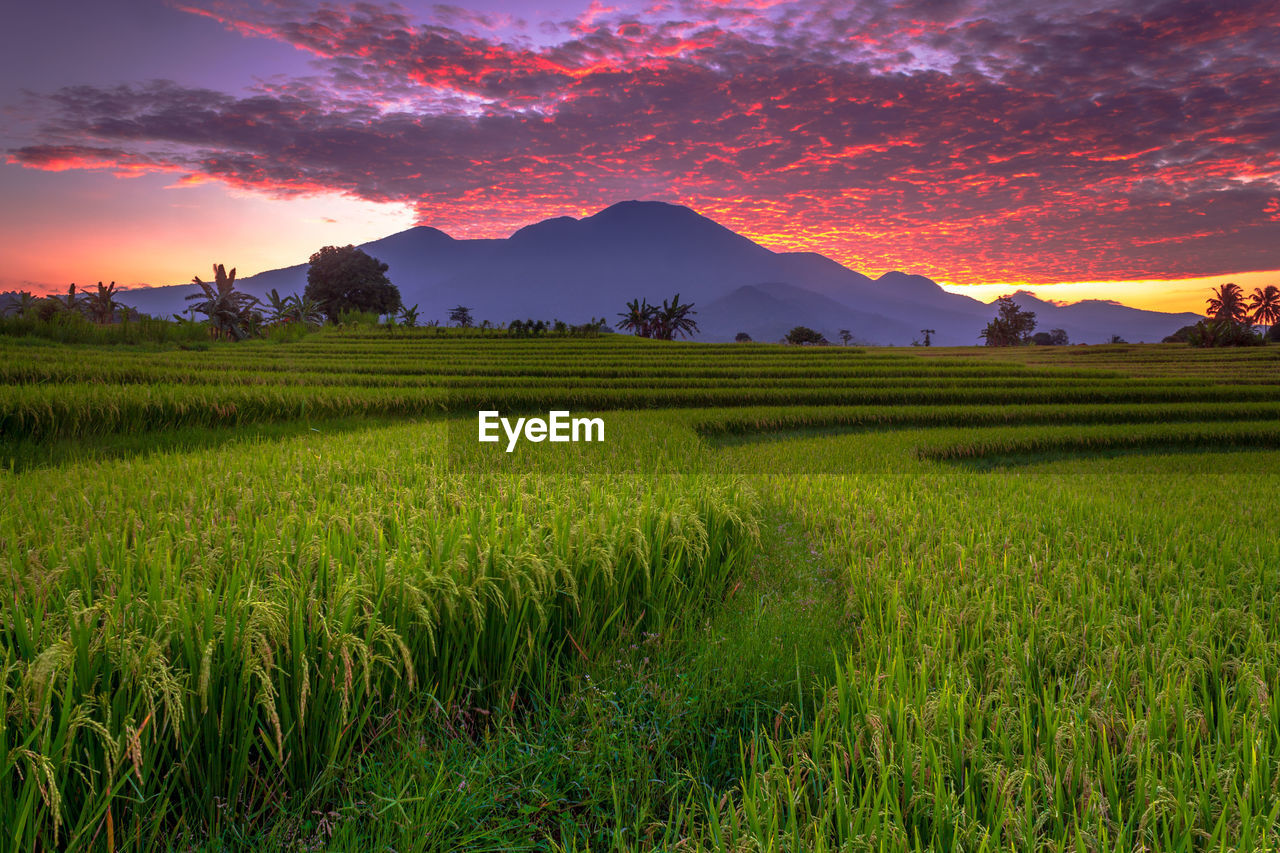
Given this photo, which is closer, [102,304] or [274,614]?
[274,614]

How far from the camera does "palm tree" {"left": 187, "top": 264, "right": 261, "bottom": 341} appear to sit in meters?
37.2

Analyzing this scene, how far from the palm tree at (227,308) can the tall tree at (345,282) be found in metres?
27.1

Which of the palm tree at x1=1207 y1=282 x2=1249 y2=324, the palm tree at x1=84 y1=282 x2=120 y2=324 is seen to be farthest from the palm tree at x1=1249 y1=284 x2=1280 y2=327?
the palm tree at x1=84 y1=282 x2=120 y2=324

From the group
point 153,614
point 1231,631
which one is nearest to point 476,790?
point 153,614

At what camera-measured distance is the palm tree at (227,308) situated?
3722cm

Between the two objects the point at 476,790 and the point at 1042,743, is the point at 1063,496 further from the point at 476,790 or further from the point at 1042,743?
the point at 476,790

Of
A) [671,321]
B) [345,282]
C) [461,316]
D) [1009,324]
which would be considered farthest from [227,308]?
[1009,324]

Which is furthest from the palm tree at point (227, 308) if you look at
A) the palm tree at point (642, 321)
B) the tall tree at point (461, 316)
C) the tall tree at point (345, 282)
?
the palm tree at point (642, 321)

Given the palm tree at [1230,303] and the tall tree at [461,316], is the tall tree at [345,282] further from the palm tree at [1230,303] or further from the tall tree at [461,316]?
the palm tree at [1230,303]

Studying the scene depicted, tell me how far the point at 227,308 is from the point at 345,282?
31.2 meters

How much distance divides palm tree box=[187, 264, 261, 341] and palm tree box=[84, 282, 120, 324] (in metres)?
3.90

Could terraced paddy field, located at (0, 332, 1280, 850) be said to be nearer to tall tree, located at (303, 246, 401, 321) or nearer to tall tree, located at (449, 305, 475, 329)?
tall tree, located at (303, 246, 401, 321)

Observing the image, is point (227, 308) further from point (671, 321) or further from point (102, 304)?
point (671, 321)

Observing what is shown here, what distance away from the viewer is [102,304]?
3472cm
